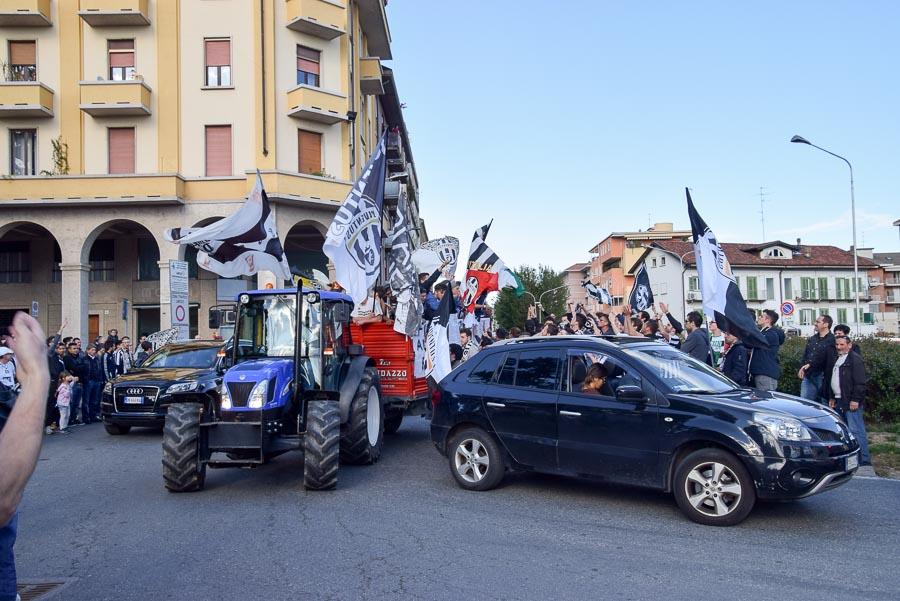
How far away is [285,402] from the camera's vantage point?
854 centimetres

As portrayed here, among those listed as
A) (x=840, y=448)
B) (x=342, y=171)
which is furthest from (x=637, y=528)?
(x=342, y=171)

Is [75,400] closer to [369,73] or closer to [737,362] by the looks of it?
[737,362]

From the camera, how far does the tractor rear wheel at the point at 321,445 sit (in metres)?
8.11

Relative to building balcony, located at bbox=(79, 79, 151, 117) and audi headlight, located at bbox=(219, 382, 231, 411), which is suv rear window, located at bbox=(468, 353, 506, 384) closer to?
audi headlight, located at bbox=(219, 382, 231, 411)

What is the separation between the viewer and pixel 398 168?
1580 inches

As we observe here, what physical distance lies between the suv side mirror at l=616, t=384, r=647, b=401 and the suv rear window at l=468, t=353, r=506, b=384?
180 centimetres

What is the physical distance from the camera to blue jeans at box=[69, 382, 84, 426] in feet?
52.0

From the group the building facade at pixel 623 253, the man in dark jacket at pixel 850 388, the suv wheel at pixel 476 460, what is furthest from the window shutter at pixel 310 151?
the building facade at pixel 623 253

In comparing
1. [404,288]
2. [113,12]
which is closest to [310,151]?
[113,12]

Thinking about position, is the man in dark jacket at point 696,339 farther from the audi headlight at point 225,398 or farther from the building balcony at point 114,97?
the building balcony at point 114,97

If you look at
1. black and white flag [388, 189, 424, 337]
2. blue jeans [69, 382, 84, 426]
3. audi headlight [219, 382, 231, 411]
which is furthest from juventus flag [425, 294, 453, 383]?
blue jeans [69, 382, 84, 426]

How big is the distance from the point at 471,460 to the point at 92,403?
12.0m

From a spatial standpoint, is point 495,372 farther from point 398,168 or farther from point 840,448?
point 398,168

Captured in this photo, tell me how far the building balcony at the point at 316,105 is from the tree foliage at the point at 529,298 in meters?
43.4
